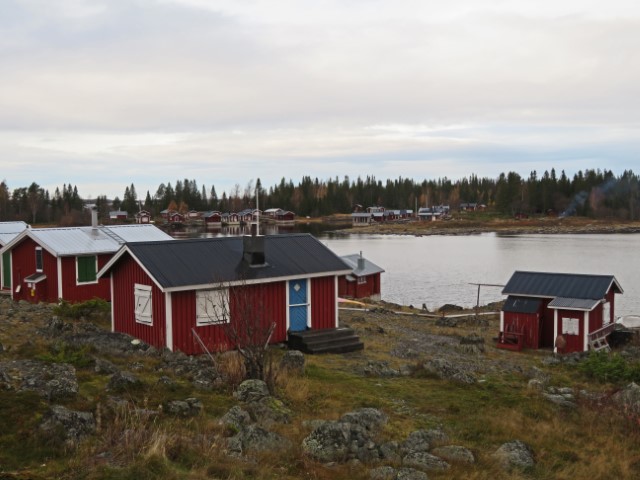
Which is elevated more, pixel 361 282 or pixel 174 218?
pixel 174 218

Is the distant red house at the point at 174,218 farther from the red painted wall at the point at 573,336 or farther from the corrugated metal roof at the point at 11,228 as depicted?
the red painted wall at the point at 573,336

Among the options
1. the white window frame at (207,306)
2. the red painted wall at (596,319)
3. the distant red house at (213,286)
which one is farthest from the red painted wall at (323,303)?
the red painted wall at (596,319)

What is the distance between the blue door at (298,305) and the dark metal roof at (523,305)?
9.49 m

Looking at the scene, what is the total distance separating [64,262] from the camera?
84.8 feet

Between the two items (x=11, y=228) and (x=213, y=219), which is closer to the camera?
(x=11, y=228)

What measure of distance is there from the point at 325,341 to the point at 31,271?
15497 mm

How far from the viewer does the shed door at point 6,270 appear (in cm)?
2908

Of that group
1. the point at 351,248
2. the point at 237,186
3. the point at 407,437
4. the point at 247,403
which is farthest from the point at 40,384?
the point at 237,186

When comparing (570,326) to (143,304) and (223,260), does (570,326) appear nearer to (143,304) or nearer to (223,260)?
(223,260)

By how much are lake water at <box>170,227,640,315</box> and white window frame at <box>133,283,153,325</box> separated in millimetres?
26273

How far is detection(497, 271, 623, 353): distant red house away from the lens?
23266 millimetres

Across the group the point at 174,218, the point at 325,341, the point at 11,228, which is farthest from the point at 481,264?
the point at 174,218

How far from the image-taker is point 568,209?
458 feet

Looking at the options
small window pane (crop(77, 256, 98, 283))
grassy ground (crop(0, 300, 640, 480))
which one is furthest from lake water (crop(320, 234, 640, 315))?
grassy ground (crop(0, 300, 640, 480))
